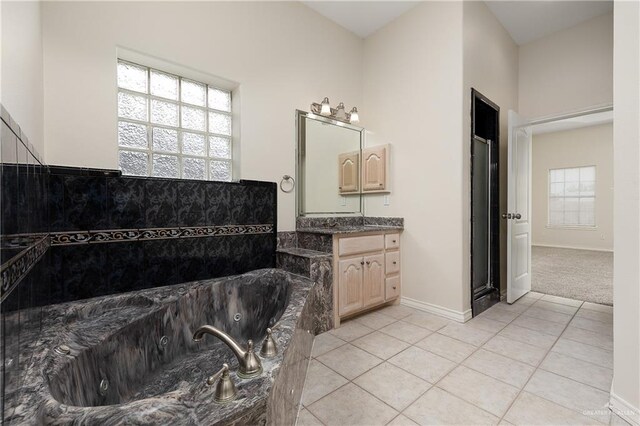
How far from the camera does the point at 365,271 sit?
2.70m

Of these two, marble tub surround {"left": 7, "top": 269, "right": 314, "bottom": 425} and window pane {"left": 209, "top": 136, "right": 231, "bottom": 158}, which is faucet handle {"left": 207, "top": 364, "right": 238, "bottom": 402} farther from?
window pane {"left": 209, "top": 136, "right": 231, "bottom": 158}

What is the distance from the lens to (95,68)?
6.00 ft

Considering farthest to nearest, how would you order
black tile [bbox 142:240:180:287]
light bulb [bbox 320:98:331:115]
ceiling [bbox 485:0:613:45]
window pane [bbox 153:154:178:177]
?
light bulb [bbox 320:98:331:115]
ceiling [bbox 485:0:613:45]
window pane [bbox 153:154:178:177]
black tile [bbox 142:240:180:287]

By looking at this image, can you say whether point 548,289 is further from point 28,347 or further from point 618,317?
point 28,347

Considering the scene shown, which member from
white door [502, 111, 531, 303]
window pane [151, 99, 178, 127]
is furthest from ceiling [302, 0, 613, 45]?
window pane [151, 99, 178, 127]

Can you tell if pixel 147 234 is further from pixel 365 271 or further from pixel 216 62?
pixel 365 271

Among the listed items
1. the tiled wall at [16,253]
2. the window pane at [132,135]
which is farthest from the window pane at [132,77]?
the tiled wall at [16,253]

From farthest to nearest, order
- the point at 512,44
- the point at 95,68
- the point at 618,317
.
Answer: the point at 512,44 → the point at 95,68 → the point at 618,317

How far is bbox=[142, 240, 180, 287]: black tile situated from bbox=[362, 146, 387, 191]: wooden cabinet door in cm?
217

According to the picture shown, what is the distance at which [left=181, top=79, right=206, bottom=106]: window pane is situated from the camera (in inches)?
94.5

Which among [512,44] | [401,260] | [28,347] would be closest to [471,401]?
[401,260]

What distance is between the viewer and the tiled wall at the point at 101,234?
2.93ft

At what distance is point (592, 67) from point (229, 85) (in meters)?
3.90

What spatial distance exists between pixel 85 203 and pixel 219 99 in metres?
1.42
